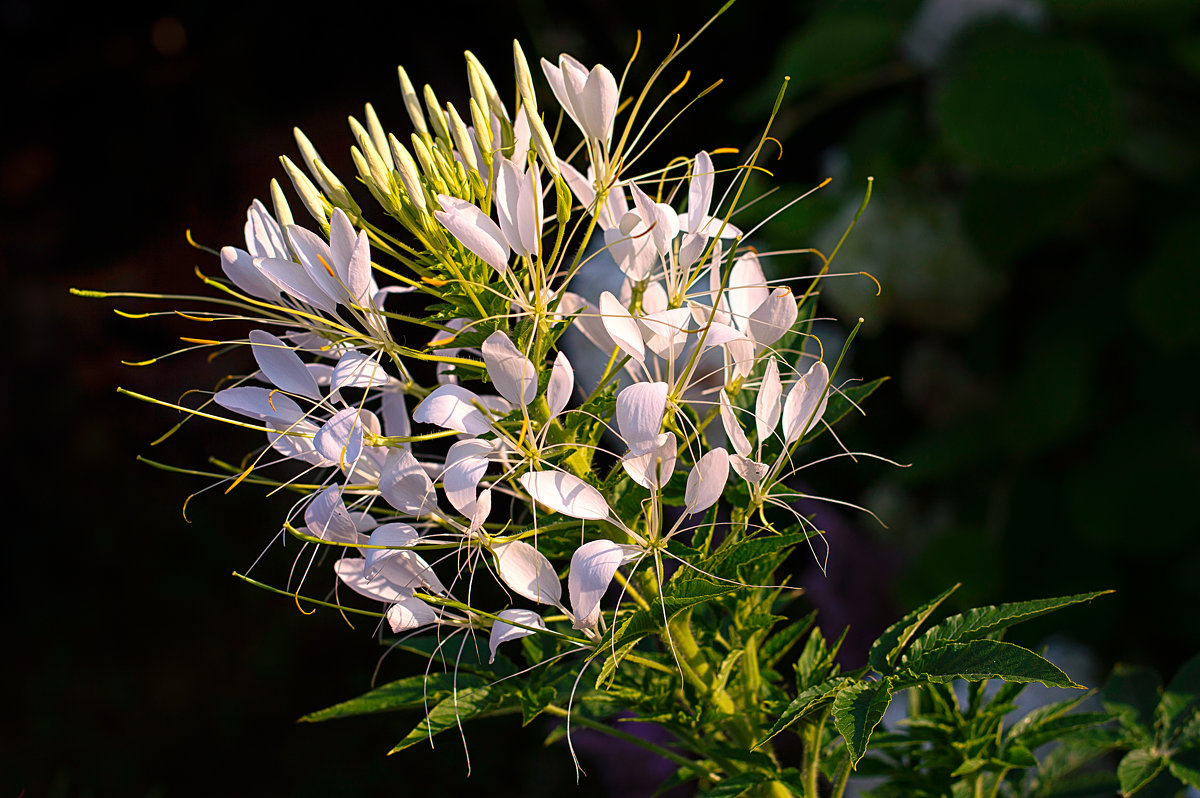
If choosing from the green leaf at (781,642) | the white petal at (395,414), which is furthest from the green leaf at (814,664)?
the white petal at (395,414)

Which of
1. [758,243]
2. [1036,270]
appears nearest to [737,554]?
[758,243]

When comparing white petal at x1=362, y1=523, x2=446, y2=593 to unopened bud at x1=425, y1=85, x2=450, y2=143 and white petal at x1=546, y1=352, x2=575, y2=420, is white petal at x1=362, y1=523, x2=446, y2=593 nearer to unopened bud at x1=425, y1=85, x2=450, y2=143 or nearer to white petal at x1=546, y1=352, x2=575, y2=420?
white petal at x1=546, y1=352, x2=575, y2=420

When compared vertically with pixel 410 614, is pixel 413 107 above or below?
above

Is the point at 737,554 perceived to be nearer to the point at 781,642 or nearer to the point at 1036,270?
the point at 781,642

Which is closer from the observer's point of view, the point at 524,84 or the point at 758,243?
the point at 524,84

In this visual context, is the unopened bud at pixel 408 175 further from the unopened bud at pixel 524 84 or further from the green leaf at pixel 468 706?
the green leaf at pixel 468 706

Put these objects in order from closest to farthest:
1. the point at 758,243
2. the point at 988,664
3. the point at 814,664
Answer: the point at 988,664 < the point at 814,664 < the point at 758,243

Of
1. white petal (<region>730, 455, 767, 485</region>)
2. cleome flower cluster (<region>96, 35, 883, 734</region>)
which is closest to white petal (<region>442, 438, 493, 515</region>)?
cleome flower cluster (<region>96, 35, 883, 734</region>)
